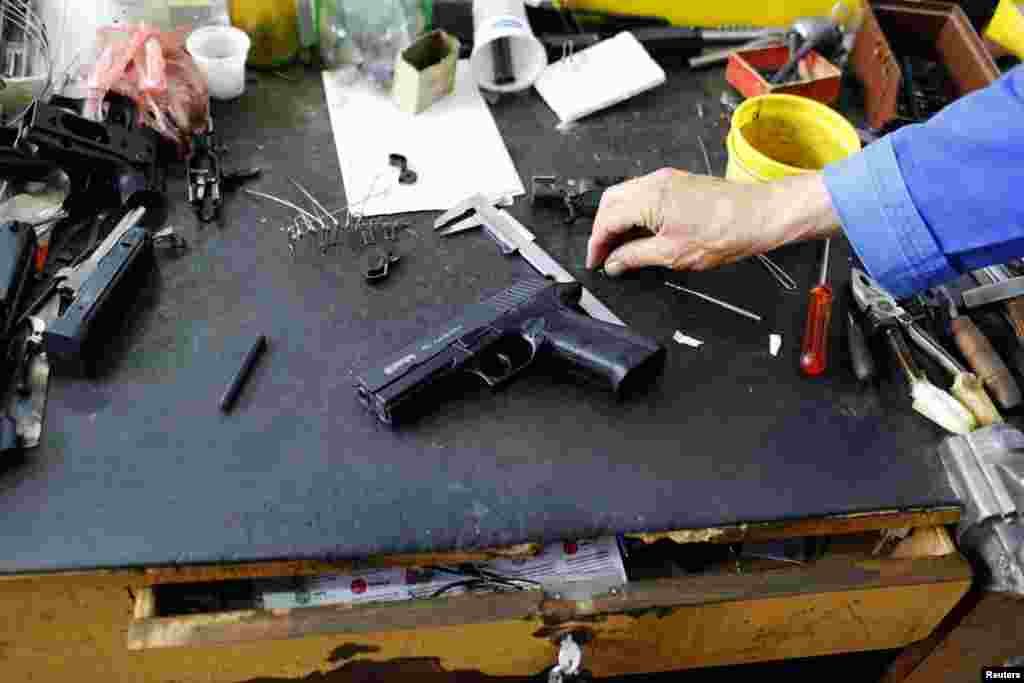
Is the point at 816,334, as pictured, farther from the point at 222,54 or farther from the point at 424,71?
the point at 222,54

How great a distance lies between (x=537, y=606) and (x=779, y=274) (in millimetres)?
563

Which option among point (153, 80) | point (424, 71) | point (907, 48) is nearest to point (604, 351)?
point (424, 71)

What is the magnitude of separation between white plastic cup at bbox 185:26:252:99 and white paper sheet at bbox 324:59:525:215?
0.13 metres

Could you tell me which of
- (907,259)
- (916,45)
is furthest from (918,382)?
(916,45)

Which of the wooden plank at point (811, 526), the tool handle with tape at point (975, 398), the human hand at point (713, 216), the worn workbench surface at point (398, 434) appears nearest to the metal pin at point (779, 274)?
the worn workbench surface at point (398, 434)

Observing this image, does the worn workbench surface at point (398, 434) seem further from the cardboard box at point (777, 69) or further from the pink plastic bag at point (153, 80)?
the cardboard box at point (777, 69)

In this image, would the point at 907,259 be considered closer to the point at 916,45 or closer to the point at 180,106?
the point at 916,45

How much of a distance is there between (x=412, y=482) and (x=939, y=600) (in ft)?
1.87

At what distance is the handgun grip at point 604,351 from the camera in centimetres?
94

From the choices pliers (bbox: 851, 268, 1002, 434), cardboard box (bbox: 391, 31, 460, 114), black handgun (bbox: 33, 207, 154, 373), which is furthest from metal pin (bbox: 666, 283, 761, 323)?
black handgun (bbox: 33, 207, 154, 373)

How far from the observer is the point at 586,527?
874 mm

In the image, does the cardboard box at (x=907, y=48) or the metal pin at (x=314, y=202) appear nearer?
the metal pin at (x=314, y=202)

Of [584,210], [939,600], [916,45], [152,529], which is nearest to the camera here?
[152,529]

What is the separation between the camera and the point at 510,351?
100 centimetres
